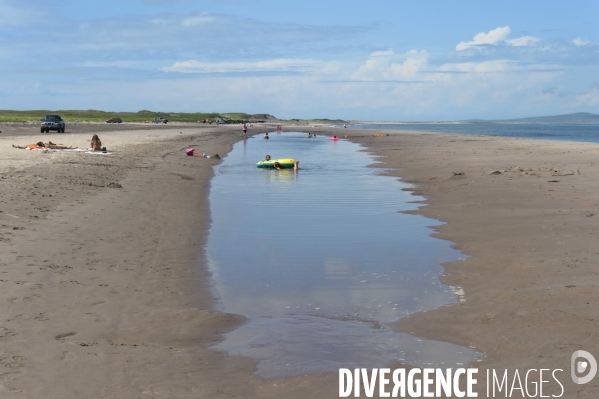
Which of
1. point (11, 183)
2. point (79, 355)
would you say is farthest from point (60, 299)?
point (11, 183)

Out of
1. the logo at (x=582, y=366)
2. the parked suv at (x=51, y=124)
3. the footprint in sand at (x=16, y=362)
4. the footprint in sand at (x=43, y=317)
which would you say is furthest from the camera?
the parked suv at (x=51, y=124)

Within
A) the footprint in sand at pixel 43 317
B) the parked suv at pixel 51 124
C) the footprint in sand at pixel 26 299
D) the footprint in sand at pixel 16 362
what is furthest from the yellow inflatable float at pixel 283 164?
the parked suv at pixel 51 124

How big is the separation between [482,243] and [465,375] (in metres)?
7.52

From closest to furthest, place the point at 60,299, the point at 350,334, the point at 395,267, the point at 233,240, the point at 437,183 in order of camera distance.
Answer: the point at 350,334, the point at 60,299, the point at 395,267, the point at 233,240, the point at 437,183

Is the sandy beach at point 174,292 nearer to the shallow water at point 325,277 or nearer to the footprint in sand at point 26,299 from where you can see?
the footprint in sand at point 26,299

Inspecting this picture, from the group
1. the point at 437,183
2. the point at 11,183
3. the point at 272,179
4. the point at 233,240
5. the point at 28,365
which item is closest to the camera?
the point at 28,365

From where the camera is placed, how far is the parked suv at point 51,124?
208 ft

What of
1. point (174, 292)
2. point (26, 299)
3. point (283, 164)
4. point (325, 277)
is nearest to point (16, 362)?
point (26, 299)

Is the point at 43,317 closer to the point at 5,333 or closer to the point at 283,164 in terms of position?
the point at 5,333

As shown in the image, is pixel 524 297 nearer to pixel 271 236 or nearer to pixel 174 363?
pixel 174 363

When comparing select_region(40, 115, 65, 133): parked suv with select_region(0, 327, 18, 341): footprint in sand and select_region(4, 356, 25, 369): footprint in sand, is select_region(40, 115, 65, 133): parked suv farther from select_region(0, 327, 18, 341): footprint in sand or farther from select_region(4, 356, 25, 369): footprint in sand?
select_region(4, 356, 25, 369): footprint in sand

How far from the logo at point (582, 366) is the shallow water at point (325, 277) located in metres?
1.12

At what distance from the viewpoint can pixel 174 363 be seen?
23.7 feet

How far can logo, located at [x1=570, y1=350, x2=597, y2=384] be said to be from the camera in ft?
21.6
